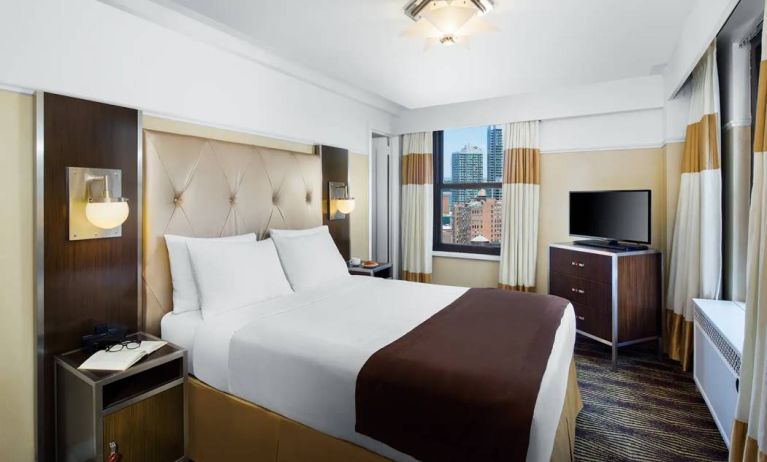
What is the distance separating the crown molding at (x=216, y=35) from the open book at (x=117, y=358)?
1811mm

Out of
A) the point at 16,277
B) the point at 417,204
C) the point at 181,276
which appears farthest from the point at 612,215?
the point at 16,277

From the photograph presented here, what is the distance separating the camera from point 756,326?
1257 millimetres

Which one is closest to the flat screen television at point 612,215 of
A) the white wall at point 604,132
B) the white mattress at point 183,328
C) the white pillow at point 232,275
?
the white wall at point 604,132

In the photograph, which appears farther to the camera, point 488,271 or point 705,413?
point 488,271

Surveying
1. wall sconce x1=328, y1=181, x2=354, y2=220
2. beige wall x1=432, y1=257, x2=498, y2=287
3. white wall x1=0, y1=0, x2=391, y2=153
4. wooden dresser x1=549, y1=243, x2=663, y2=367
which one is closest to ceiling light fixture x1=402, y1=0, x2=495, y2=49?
white wall x1=0, y1=0, x2=391, y2=153

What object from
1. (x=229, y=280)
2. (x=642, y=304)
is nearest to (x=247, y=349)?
(x=229, y=280)

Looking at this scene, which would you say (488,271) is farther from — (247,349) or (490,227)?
(247,349)

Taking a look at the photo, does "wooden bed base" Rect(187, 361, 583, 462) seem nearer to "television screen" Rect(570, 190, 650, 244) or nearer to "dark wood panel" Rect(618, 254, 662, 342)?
"dark wood panel" Rect(618, 254, 662, 342)

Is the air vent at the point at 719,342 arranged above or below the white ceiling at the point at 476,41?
below

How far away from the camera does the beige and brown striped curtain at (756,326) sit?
1.18 metres

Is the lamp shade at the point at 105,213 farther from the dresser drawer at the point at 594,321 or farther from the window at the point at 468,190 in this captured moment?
the window at the point at 468,190

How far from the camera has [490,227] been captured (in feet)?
15.0

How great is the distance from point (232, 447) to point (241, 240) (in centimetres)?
128

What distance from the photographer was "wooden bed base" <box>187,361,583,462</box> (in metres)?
1.52
